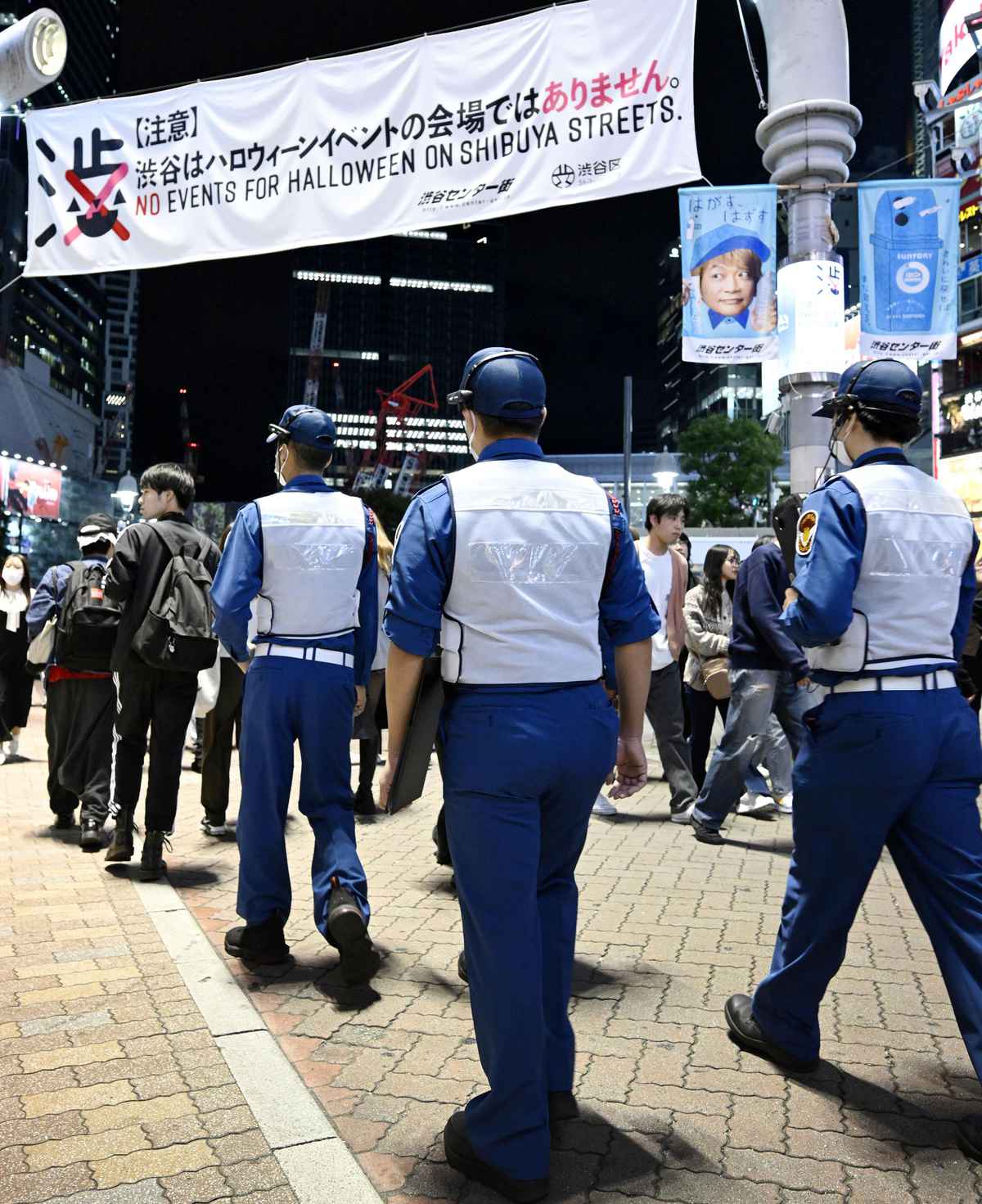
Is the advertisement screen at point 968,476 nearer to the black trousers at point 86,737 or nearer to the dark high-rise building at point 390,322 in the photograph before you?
the black trousers at point 86,737

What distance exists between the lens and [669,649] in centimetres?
753

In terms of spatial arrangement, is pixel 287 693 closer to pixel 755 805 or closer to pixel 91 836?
pixel 91 836

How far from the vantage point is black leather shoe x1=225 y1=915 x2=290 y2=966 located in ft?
13.8

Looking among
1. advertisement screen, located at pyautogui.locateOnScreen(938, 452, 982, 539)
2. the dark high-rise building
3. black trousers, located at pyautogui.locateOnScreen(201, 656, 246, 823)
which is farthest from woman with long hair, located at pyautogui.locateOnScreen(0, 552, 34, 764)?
the dark high-rise building

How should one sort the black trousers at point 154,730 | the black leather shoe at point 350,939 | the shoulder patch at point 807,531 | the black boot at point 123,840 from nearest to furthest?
the shoulder patch at point 807,531 < the black leather shoe at point 350,939 < the black trousers at point 154,730 < the black boot at point 123,840

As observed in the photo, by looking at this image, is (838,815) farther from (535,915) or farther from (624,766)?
(535,915)

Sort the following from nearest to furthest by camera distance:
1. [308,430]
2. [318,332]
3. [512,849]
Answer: [512,849], [308,430], [318,332]

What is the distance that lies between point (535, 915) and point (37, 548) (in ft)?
208

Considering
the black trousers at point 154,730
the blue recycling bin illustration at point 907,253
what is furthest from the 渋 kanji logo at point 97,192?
the blue recycling bin illustration at point 907,253

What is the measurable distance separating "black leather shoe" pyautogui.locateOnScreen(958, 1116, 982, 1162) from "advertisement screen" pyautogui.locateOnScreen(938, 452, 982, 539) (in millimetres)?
47978

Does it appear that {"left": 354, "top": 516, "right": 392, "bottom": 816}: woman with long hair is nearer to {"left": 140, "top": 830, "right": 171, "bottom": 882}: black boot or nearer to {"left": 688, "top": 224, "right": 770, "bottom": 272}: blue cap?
{"left": 140, "top": 830, "right": 171, "bottom": 882}: black boot

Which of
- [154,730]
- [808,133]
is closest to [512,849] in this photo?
[154,730]

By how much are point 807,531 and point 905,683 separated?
0.51 metres

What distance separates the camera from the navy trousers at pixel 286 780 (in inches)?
165
